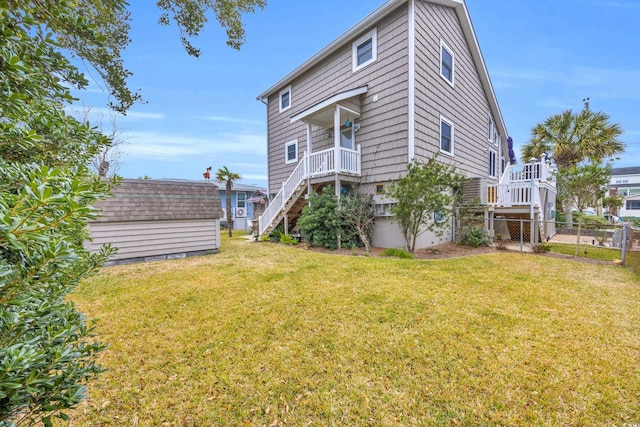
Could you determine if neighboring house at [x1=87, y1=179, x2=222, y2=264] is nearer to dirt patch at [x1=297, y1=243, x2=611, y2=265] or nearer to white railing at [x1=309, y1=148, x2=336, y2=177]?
dirt patch at [x1=297, y1=243, x2=611, y2=265]

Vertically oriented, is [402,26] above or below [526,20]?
below

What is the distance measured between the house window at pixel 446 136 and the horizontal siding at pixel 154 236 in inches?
354

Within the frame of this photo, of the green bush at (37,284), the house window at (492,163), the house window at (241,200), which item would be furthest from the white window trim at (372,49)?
the house window at (241,200)

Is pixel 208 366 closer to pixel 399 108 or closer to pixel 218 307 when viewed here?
pixel 218 307

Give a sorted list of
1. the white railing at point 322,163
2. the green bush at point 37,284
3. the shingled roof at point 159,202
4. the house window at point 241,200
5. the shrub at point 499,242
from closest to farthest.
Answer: the green bush at point 37,284, the shingled roof at point 159,202, the shrub at point 499,242, the white railing at point 322,163, the house window at point 241,200

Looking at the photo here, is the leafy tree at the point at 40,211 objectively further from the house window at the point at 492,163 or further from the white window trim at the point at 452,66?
the house window at the point at 492,163

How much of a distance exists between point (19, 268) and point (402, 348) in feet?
10.1

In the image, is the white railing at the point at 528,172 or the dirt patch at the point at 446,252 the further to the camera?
the white railing at the point at 528,172

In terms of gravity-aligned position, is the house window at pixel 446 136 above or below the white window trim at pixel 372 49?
below

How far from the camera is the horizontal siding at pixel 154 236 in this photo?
6.99m

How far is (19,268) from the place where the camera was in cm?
105

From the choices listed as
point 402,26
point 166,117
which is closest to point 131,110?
point 402,26

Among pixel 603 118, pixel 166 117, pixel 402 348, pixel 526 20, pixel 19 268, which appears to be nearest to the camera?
pixel 19 268

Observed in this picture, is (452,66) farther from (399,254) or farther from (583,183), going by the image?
(399,254)
